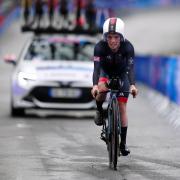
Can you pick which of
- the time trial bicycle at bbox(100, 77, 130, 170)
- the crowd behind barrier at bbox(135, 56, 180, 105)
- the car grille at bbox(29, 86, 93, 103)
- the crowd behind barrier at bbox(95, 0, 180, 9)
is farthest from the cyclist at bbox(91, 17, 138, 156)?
the crowd behind barrier at bbox(95, 0, 180, 9)

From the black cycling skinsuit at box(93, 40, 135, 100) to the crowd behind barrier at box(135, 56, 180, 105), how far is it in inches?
329

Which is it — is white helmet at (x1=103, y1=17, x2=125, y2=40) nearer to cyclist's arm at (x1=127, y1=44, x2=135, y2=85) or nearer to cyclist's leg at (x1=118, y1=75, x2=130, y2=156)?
cyclist's arm at (x1=127, y1=44, x2=135, y2=85)

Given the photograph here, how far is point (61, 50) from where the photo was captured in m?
19.1

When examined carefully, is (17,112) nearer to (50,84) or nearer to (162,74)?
(50,84)

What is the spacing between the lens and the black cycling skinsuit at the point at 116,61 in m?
10.9

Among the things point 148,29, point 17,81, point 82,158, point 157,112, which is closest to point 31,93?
point 17,81

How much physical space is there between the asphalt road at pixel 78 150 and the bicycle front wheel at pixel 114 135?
0.48ft

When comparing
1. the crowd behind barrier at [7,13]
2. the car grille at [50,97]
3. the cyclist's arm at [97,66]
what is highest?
the cyclist's arm at [97,66]

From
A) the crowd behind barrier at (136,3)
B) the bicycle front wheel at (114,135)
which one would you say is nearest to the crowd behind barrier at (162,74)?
the bicycle front wheel at (114,135)

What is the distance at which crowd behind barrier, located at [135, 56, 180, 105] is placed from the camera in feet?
65.3

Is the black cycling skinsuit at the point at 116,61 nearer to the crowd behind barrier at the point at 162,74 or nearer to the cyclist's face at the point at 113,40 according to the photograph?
the cyclist's face at the point at 113,40

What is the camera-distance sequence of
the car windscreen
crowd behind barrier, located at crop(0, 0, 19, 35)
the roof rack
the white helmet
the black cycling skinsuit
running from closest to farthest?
1. the white helmet
2. the black cycling skinsuit
3. the car windscreen
4. the roof rack
5. crowd behind barrier, located at crop(0, 0, 19, 35)

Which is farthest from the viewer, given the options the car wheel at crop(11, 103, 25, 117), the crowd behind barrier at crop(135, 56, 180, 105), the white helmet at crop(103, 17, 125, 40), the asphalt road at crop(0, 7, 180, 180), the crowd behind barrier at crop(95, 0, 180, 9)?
the crowd behind barrier at crop(95, 0, 180, 9)

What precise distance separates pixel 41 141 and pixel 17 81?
172 inches
